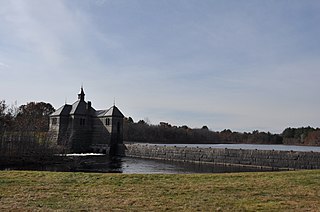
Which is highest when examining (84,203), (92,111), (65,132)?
(92,111)

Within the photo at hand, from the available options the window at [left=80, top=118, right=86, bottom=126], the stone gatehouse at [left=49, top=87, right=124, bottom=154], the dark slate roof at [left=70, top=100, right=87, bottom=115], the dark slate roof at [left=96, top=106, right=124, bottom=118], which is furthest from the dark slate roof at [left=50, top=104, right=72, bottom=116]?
the dark slate roof at [left=96, top=106, right=124, bottom=118]

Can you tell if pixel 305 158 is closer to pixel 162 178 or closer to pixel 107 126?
pixel 162 178

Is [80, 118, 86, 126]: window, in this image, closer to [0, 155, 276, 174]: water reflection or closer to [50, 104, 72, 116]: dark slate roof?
[50, 104, 72, 116]: dark slate roof

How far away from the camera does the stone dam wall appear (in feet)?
83.9

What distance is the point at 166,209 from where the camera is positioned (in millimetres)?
6191

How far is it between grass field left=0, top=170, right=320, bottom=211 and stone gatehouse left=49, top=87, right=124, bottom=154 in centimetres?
3823

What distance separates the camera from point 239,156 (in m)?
30.7

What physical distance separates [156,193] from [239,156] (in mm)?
24124

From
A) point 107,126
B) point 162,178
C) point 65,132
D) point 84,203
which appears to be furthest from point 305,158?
point 65,132

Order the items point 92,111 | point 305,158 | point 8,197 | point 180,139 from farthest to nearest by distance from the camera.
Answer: point 180,139
point 92,111
point 305,158
point 8,197

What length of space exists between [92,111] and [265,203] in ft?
161

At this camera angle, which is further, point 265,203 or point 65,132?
point 65,132

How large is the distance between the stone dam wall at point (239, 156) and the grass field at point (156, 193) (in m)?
16.4

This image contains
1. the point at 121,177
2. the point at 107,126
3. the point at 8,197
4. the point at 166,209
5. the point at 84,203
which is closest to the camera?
the point at 166,209
